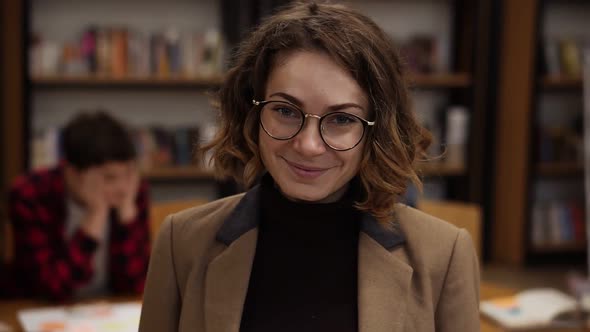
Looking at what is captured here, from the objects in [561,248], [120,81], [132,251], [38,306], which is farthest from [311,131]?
[561,248]

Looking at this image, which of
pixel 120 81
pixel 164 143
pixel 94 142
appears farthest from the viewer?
pixel 164 143

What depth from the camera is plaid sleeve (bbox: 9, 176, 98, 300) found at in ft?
8.33

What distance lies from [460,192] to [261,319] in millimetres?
4169

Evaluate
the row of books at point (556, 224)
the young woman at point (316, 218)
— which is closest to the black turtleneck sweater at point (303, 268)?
the young woman at point (316, 218)

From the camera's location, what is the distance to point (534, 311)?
2.26 meters

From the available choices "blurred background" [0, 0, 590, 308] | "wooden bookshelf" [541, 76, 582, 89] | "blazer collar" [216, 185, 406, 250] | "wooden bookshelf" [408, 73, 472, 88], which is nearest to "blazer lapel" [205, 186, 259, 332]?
"blazer collar" [216, 185, 406, 250]

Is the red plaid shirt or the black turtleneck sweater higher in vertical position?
the black turtleneck sweater

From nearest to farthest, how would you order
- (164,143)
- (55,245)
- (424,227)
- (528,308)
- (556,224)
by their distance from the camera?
(424,227)
(528,308)
(55,245)
(164,143)
(556,224)

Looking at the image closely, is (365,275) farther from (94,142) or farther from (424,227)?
(94,142)

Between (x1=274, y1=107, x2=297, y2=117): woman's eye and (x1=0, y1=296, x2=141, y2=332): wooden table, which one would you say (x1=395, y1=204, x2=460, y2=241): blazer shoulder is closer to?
(x1=274, y1=107, x2=297, y2=117): woman's eye

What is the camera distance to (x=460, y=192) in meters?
5.20

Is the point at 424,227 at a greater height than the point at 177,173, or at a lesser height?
greater

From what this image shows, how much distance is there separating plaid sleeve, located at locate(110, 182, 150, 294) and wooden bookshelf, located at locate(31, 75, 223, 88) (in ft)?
5.69

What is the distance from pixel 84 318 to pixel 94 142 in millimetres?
631
